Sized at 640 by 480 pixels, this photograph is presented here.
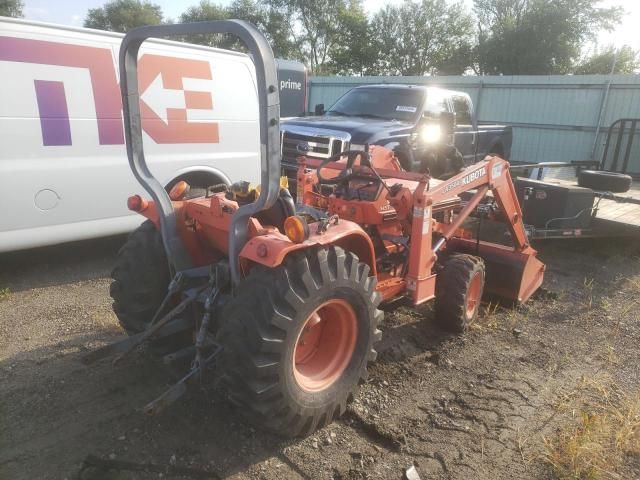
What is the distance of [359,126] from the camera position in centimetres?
746

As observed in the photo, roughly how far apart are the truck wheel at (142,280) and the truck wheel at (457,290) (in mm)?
2274

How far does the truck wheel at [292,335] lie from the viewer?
252cm

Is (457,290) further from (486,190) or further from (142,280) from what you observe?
(142,280)

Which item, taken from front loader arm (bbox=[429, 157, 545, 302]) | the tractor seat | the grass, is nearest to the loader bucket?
front loader arm (bbox=[429, 157, 545, 302])

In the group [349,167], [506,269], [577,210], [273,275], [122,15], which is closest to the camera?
[273,275]

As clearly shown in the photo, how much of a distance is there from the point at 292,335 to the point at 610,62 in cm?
4077

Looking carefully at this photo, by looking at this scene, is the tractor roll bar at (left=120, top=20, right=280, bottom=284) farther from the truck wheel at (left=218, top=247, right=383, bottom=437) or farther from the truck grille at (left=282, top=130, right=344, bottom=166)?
the truck grille at (left=282, top=130, right=344, bottom=166)

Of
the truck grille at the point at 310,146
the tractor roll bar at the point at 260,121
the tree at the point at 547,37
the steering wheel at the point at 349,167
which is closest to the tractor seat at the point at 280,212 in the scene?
the tractor roll bar at the point at 260,121

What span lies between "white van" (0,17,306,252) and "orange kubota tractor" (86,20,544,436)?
6.86 feet

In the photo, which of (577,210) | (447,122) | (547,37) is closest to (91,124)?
(447,122)

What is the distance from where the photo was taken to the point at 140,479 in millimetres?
2461

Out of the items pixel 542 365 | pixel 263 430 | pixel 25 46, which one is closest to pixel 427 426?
pixel 263 430

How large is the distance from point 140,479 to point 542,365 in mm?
3032

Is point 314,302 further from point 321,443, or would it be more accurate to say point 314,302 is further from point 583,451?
point 583,451
